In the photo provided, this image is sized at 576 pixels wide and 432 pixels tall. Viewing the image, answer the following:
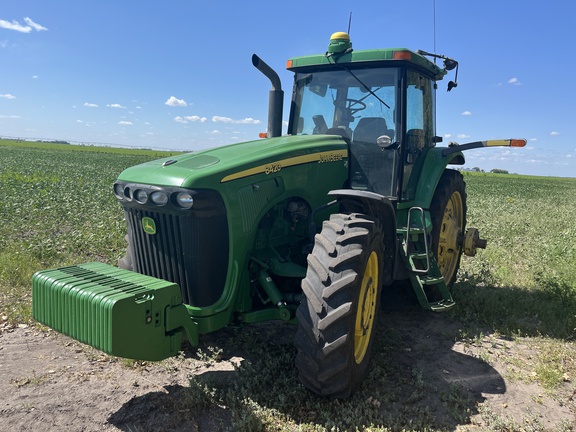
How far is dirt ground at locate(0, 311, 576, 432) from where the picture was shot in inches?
120

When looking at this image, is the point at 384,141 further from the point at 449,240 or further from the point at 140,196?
the point at 140,196

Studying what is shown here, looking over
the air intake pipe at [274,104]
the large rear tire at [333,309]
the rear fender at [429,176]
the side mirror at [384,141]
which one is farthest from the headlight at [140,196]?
the rear fender at [429,176]

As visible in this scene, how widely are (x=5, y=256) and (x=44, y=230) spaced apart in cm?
248

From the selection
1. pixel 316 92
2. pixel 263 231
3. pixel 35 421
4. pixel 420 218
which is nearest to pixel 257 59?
pixel 316 92

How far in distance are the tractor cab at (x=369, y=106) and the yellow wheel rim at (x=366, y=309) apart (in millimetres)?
1154

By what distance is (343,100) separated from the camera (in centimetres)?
464

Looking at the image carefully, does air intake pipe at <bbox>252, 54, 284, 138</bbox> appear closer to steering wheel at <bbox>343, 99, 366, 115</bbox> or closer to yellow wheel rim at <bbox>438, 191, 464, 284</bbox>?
steering wheel at <bbox>343, 99, 366, 115</bbox>

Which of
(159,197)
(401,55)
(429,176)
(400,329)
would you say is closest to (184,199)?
(159,197)

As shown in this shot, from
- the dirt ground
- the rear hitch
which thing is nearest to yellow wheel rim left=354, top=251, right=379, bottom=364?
the dirt ground

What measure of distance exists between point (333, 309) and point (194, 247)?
109 centimetres

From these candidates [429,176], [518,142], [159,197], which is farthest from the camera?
[429,176]

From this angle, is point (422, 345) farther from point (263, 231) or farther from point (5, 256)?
point (5, 256)

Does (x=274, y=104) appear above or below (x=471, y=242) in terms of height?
above

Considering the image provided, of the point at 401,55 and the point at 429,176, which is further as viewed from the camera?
the point at 429,176
